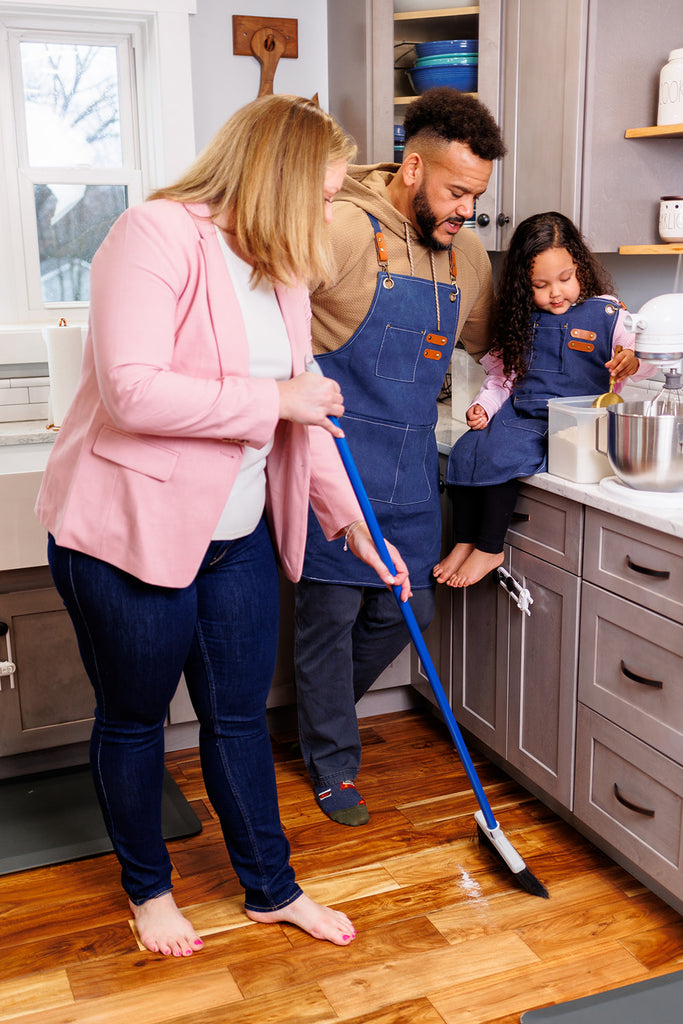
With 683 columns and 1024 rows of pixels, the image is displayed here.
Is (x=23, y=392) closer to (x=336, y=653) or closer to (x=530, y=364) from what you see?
(x=336, y=653)

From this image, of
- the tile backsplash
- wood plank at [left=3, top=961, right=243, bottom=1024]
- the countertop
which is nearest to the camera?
wood plank at [left=3, top=961, right=243, bottom=1024]

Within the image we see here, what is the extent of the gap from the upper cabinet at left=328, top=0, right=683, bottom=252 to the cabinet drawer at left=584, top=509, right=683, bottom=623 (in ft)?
2.75

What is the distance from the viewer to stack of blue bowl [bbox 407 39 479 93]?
266 cm

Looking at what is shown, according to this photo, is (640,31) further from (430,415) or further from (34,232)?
(34,232)

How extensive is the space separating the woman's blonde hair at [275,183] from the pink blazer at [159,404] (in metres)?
0.05

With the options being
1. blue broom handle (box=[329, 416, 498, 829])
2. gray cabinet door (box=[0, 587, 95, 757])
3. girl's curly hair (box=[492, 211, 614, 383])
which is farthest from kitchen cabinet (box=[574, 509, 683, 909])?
gray cabinet door (box=[0, 587, 95, 757])

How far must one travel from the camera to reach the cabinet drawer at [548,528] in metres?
2.05

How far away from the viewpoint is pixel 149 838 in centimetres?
179

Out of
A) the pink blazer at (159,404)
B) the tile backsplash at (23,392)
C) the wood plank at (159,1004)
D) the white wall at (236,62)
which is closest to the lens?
the pink blazer at (159,404)

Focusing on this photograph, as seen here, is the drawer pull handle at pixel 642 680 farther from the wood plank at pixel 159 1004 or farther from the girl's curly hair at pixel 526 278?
the wood plank at pixel 159 1004

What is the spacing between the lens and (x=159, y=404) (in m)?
1.41

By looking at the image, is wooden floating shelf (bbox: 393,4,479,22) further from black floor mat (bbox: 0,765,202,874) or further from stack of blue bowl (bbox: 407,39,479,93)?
black floor mat (bbox: 0,765,202,874)

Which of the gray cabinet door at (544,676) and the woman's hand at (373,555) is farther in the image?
the gray cabinet door at (544,676)

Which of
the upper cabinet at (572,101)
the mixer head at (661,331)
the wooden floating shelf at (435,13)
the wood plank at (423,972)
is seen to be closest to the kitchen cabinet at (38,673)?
the wood plank at (423,972)
